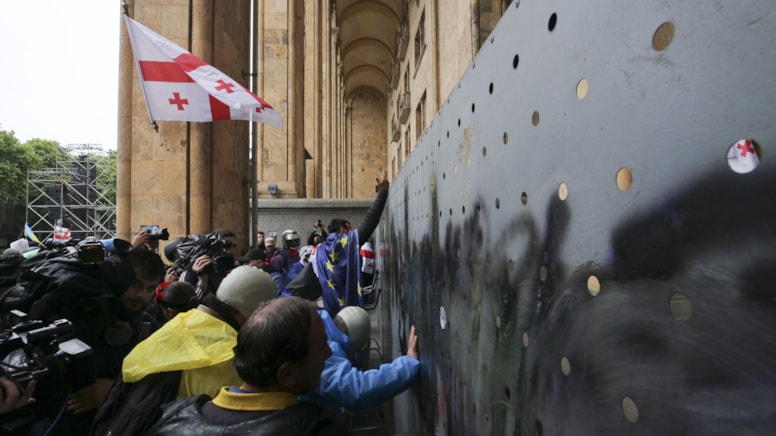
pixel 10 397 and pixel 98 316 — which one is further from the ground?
pixel 98 316

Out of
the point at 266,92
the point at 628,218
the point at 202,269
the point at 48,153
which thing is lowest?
the point at 202,269

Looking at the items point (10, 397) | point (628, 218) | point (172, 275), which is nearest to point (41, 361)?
point (10, 397)

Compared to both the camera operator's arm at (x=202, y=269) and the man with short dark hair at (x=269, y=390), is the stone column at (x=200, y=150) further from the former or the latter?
the man with short dark hair at (x=269, y=390)

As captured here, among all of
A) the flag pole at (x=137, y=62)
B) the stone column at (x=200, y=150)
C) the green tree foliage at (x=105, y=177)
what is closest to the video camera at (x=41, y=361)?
the flag pole at (x=137, y=62)

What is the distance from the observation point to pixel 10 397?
1.34m

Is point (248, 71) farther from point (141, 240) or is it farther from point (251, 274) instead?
point (251, 274)

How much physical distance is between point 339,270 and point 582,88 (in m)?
3.71

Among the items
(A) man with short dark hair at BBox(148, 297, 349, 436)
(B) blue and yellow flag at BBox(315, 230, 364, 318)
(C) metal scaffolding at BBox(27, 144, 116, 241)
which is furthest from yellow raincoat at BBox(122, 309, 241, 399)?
(C) metal scaffolding at BBox(27, 144, 116, 241)

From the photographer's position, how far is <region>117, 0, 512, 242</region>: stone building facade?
6.49m

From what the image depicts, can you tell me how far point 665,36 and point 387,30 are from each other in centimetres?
2919

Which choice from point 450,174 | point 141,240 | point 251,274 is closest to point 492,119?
point 450,174

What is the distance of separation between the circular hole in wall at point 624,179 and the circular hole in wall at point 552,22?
0.39 meters

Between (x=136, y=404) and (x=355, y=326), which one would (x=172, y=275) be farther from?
(x=136, y=404)

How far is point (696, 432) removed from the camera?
56cm
